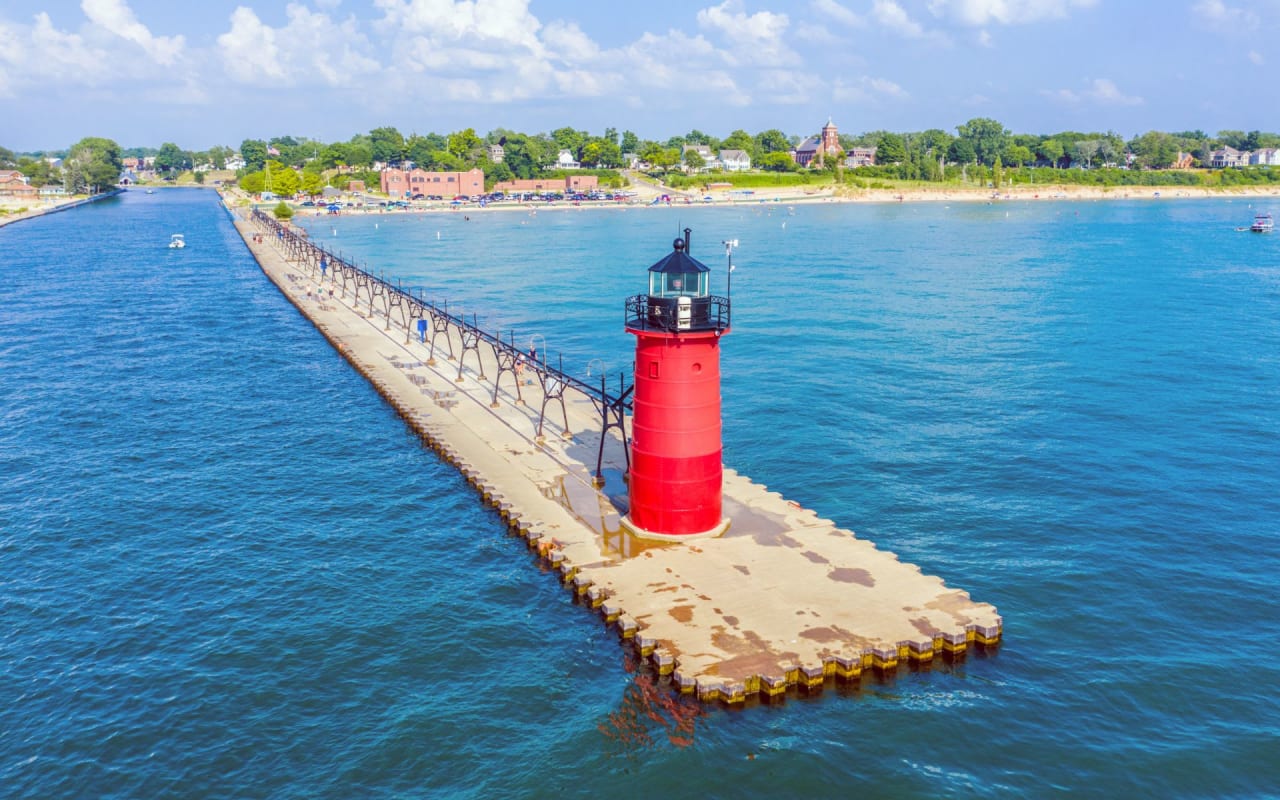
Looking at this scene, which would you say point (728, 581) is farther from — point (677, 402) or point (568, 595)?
point (677, 402)

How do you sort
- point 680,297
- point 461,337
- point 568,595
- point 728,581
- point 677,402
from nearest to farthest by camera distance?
1. point 728,581
2. point 680,297
3. point 568,595
4. point 677,402
5. point 461,337

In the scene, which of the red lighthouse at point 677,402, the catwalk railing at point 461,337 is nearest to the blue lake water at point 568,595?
the red lighthouse at point 677,402

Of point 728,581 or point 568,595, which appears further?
point 568,595

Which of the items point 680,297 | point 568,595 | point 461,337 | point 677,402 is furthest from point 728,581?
point 461,337

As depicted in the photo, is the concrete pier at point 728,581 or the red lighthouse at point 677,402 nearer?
the concrete pier at point 728,581

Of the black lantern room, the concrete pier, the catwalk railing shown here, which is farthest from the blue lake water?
the black lantern room

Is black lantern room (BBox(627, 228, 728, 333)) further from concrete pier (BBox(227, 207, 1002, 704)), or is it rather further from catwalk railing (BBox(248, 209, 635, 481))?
concrete pier (BBox(227, 207, 1002, 704))

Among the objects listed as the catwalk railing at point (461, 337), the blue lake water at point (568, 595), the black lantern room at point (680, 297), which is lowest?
the blue lake water at point (568, 595)

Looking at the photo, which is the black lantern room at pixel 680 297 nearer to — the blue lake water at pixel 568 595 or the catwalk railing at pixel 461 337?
the catwalk railing at pixel 461 337
